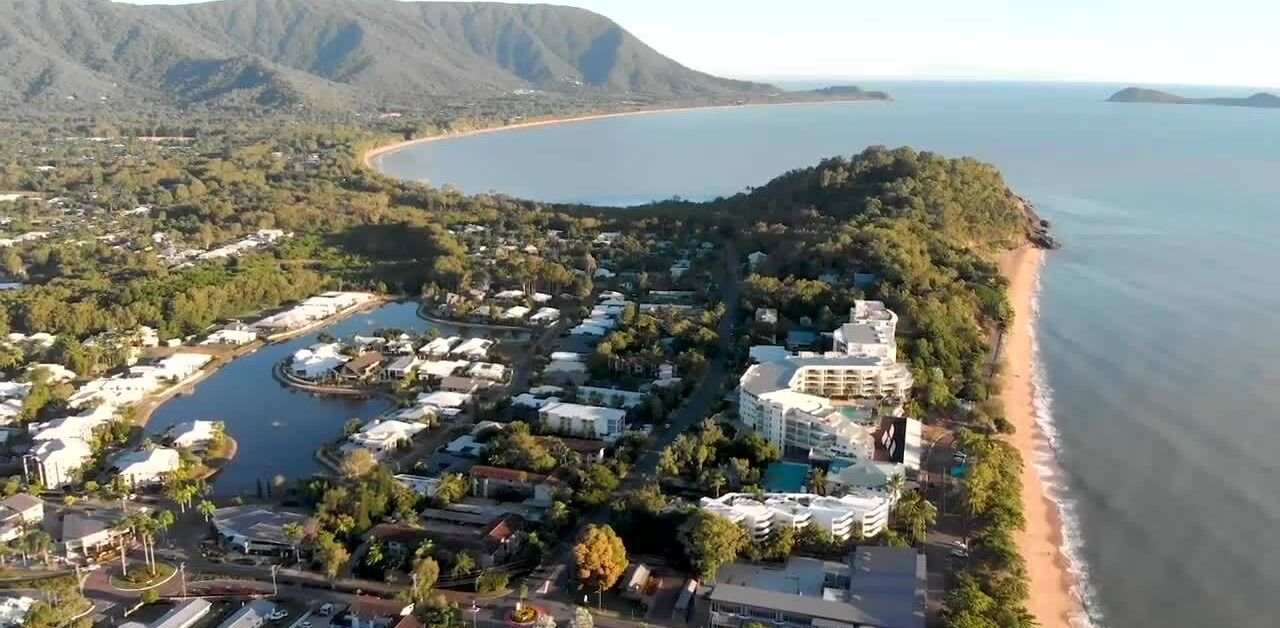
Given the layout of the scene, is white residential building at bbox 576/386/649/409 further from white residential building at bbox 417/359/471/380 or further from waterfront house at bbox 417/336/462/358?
waterfront house at bbox 417/336/462/358

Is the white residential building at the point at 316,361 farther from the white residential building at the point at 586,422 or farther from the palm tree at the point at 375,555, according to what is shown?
the palm tree at the point at 375,555

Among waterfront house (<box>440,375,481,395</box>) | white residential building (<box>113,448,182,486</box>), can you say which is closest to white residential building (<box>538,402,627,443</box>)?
waterfront house (<box>440,375,481,395</box>)

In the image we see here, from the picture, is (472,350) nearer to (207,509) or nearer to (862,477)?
(207,509)

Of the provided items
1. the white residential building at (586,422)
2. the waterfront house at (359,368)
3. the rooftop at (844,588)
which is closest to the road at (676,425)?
the white residential building at (586,422)

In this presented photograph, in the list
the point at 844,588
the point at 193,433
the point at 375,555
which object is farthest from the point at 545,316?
the point at 844,588

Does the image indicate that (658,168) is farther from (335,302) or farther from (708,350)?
(708,350)

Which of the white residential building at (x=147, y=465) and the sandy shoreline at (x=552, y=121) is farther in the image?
the sandy shoreline at (x=552, y=121)
